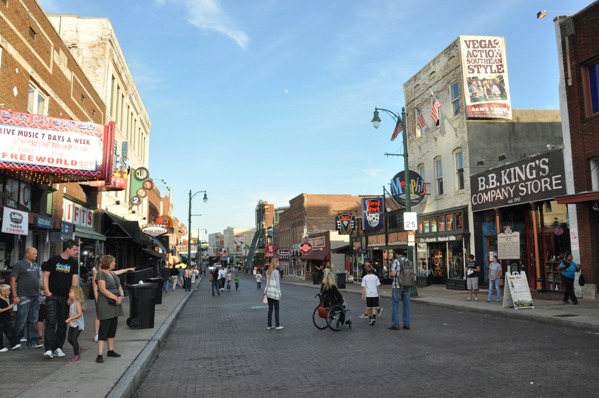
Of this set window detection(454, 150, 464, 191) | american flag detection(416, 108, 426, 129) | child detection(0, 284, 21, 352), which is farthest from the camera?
american flag detection(416, 108, 426, 129)

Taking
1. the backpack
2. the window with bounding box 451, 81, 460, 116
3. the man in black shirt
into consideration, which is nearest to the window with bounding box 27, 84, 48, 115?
the man in black shirt

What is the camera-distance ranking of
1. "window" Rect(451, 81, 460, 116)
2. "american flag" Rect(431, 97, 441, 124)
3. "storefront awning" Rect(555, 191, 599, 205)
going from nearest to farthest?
1. "storefront awning" Rect(555, 191, 599, 205)
2. "window" Rect(451, 81, 460, 116)
3. "american flag" Rect(431, 97, 441, 124)

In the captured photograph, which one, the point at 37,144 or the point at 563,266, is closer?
the point at 37,144

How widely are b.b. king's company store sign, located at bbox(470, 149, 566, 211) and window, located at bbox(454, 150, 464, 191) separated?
1224 millimetres

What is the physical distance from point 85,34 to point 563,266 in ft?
80.0

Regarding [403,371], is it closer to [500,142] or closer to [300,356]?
[300,356]

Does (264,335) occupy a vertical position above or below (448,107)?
below

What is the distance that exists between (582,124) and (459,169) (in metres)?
8.22

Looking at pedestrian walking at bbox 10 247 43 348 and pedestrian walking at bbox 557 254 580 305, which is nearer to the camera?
pedestrian walking at bbox 10 247 43 348

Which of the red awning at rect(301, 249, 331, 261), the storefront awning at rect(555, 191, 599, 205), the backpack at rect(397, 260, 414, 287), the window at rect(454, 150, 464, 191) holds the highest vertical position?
the window at rect(454, 150, 464, 191)

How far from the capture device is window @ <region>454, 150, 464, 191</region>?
25.2 metres

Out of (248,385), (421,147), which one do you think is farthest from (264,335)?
(421,147)

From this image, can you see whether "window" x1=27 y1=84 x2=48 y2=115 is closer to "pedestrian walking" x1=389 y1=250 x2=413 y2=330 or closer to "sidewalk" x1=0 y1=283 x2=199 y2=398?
"sidewalk" x1=0 y1=283 x2=199 y2=398

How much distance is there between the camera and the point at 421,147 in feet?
97.0
